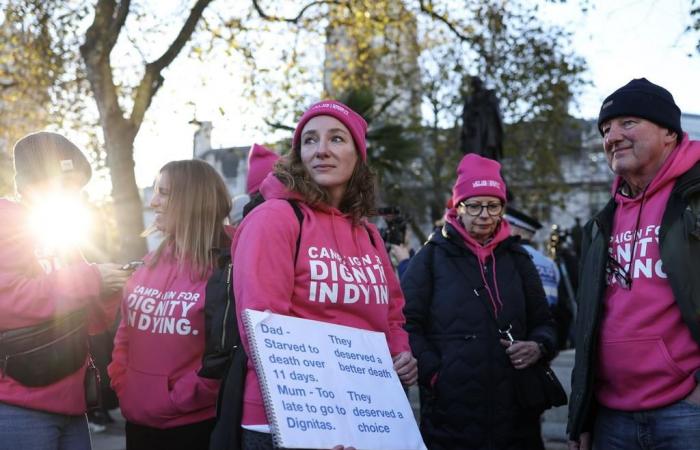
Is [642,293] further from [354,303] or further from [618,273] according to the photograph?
[354,303]

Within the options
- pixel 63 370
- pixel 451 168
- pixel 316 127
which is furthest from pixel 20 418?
pixel 451 168

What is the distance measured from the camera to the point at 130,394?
3.74 m

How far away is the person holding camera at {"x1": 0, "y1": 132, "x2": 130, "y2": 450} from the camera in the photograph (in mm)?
3133

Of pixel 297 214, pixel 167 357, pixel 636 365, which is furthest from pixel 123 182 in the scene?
pixel 636 365

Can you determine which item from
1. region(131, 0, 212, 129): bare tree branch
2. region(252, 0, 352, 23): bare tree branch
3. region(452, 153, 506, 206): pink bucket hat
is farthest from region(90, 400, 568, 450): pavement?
region(252, 0, 352, 23): bare tree branch

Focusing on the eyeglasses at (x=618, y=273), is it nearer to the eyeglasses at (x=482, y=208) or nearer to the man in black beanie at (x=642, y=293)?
the man in black beanie at (x=642, y=293)

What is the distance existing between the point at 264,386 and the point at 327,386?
0.78 feet

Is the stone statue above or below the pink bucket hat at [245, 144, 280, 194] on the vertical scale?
above

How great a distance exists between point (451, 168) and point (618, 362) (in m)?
22.6

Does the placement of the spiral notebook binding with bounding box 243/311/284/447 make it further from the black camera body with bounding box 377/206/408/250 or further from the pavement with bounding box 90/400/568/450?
the pavement with bounding box 90/400/568/450

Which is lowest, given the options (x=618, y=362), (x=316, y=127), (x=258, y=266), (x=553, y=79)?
(x=618, y=362)

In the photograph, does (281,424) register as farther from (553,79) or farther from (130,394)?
(553,79)

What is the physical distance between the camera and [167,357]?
12.1 ft

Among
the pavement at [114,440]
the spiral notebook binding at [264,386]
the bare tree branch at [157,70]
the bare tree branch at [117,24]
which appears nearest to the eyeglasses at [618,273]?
the spiral notebook binding at [264,386]
